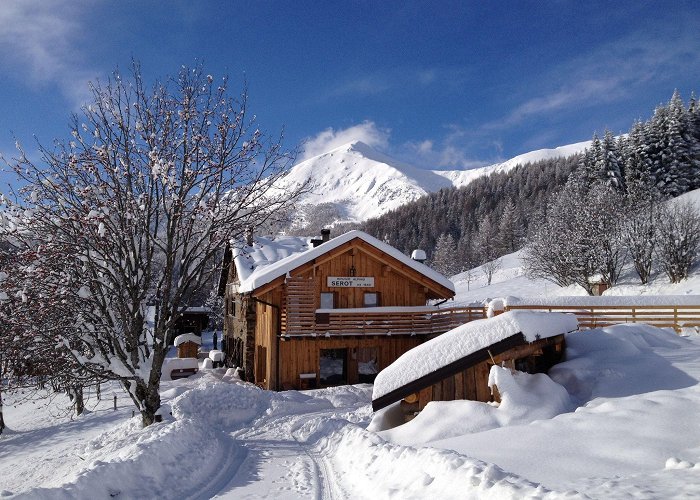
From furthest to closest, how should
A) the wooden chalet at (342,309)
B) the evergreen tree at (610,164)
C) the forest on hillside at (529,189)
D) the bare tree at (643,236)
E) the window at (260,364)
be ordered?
the evergreen tree at (610,164)
the forest on hillside at (529,189)
the bare tree at (643,236)
the window at (260,364)
the wooden chalet at (342,309)

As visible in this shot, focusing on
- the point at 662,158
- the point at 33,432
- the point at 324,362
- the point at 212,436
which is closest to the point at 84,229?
the point at 212,436

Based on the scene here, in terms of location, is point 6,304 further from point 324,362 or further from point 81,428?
point 324,362

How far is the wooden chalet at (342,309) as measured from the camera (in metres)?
21.3

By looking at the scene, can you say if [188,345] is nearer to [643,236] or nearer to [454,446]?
[454,446]

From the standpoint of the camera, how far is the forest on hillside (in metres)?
58.8

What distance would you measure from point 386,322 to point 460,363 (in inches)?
442

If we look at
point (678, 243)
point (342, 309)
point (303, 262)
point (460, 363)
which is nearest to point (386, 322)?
point (342, 309)

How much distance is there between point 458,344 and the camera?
11500 millimetres

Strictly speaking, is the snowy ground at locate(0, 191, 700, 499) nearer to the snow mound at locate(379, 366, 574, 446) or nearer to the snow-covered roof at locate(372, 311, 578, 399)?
the snow mound at locate(379, 366, 574, 446)

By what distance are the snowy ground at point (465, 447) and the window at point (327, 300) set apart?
6680 millimetres

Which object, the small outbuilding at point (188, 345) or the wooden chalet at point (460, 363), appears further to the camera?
the small outbuilding at point (188, 345)

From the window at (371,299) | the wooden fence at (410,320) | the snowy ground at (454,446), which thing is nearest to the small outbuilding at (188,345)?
the wooden fence at (410,320)

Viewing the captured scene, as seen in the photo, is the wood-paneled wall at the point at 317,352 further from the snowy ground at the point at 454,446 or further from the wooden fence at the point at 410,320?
the snowy ground at the point at 454,446

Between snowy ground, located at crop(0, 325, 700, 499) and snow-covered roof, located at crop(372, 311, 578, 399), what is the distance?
Result: 0.81m
